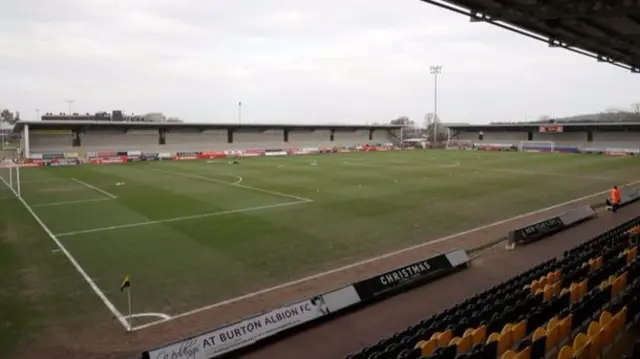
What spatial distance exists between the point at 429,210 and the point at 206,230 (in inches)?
458

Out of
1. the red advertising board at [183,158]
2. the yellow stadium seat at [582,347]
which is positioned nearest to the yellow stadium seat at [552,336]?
the yellow stadium seat at [582,347]

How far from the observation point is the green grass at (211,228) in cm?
1295

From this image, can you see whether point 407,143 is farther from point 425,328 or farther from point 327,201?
point 425,328

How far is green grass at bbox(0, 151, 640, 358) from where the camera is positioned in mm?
12953

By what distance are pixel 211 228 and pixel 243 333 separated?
11851 mm

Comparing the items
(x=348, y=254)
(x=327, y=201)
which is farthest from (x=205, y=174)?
(x=348, y=254)

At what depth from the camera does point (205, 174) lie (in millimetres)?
44188

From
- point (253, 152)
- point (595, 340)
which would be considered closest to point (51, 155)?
point (253, 152)

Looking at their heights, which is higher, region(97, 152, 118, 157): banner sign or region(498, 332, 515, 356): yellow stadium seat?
region(97, 152, 118, 157): banner sign

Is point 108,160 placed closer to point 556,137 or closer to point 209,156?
point 209,156

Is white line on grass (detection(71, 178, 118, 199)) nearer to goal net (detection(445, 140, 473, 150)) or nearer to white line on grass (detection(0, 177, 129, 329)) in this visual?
white line on grass (detection(0, 177, 129, 329))

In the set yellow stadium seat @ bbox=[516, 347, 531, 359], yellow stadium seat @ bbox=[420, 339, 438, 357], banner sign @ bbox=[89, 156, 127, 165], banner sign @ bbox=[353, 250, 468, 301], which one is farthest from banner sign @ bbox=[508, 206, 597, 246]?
banner sign @ bbox=[89, 156, 127, 165]

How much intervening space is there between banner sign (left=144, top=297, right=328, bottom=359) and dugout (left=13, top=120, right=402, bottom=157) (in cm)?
6367

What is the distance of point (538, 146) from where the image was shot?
83.7 metres
